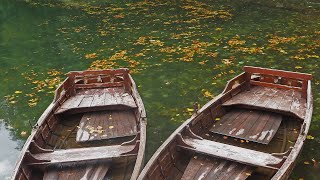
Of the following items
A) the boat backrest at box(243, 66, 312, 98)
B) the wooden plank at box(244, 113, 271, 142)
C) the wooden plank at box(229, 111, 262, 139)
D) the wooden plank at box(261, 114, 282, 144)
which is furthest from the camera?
the boat backrest at box(243, 66, 312, 98)

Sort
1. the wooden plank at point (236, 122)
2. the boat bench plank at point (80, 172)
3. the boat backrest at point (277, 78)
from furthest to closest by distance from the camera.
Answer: the boat backrest at point (277, 78), the wooden plank at point (236, 122), the boat bench plank at point (80, 172)

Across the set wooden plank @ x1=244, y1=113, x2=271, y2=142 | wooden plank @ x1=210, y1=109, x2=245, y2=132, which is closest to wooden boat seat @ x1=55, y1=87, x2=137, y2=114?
wooden plank @ x1=210, y1=109, x2=245, y2=132

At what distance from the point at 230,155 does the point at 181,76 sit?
251 inches

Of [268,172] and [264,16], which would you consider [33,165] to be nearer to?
[268,172]

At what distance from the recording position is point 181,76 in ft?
41.6

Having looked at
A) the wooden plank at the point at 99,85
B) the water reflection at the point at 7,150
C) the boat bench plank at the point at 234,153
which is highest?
the wooden plank at the point at 99,85

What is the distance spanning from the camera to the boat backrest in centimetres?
912

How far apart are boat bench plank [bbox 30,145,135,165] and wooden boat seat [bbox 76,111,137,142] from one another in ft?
3.97

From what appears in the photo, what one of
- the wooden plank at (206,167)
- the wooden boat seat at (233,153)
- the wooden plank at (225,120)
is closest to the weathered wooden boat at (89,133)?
the wooden boat seat at (233,153)

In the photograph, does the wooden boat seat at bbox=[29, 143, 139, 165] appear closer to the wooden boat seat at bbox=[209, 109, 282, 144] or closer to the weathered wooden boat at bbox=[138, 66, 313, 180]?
the weathered wooden boat at bbox=[138, 66, 313, 180]

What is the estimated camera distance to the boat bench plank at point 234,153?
630cm

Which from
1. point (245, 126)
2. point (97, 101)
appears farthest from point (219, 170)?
point (97, 101)

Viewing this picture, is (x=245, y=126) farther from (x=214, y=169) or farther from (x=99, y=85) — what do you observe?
(x=99, y=85)

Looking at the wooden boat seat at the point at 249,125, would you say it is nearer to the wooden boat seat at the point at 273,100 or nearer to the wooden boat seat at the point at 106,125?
the wooden boat seat at the point at 273,100
